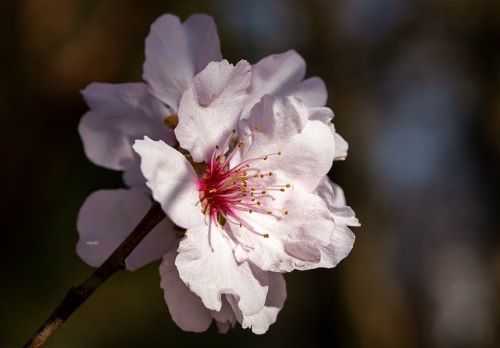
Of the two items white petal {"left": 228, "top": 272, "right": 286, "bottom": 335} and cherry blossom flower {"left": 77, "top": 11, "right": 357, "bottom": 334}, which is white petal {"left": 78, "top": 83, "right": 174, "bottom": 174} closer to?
cherry blossom flower {"left": 77, "top": 11, "right": 357, "bottom": 334}

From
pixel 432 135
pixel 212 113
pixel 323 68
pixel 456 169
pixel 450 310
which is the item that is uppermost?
pixel 212 113

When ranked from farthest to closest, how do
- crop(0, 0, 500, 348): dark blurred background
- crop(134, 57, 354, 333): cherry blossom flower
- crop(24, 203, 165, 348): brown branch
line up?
crop(0, 0, 500, 348): dark blurred background → crop(134, 57, 354, 333): cherry blossom flower → crop(24, 203, 165, 348): brown branch

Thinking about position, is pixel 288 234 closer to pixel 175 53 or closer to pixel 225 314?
pixel 225 314

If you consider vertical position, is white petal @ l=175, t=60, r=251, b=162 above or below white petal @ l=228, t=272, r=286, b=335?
above

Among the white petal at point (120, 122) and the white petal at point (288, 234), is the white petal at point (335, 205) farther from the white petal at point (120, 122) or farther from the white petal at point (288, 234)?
the white petal at point (120, 122)

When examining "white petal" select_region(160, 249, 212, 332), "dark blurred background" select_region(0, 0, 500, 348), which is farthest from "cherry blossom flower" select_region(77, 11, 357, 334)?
"dark blurred background" select_region(0, 0, 500, 348)

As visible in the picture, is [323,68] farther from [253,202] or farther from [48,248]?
[253,202]

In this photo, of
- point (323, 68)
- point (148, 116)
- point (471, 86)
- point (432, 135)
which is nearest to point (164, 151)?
point (148, 116)

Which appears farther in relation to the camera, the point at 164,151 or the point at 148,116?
the point at 148,116

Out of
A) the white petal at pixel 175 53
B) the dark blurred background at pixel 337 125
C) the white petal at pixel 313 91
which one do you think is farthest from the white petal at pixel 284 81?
the dark blurred background at pixel 337 125
